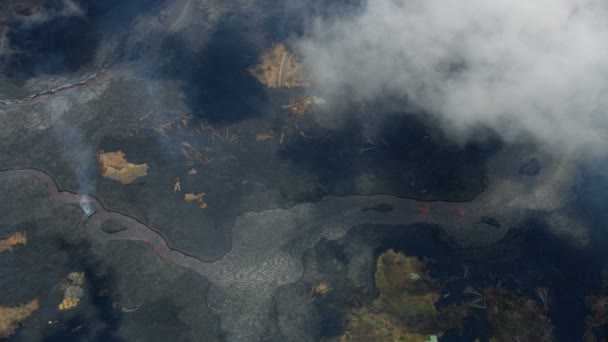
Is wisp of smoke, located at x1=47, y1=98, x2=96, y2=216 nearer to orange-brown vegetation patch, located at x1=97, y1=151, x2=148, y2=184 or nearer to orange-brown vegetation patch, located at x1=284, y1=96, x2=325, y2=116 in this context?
orange-brown vegetation patch, located at x1=97, y1=151, x2=148, y2=184

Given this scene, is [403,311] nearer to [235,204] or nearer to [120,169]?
[235,204]

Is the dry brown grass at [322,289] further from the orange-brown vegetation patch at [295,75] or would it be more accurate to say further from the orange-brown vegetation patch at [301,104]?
the orange-brown vegetation patch at [295,75]

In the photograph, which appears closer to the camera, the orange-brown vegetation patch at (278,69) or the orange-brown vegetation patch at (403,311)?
the orange-brown vegetation patch at (403,311)

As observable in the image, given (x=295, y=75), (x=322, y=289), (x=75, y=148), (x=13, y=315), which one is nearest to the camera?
(x=13, y=315)

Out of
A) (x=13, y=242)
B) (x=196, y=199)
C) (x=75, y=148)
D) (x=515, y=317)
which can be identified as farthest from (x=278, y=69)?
(x=515, y=317)

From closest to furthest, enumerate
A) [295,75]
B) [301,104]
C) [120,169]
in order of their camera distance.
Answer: [120,169]
[301,104]
[295,75]

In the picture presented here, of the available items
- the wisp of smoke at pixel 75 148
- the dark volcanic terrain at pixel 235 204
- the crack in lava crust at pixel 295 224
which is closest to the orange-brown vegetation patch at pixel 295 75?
the dark volcanic terrain at pixel 235 204
